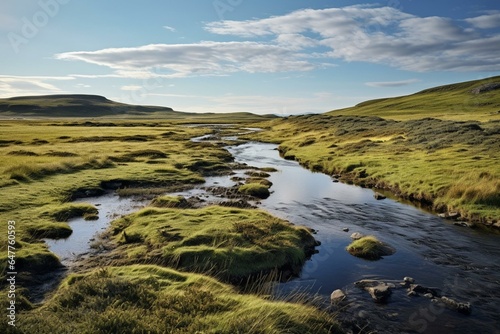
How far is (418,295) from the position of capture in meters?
19.5

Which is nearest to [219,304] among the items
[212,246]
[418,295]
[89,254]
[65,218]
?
[212,246]

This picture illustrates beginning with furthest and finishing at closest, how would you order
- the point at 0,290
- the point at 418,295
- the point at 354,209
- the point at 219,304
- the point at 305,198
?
the point at 305,198 < the point at 354,209 < the point at 418,295 < the point at 0,290 < the point at 219,304

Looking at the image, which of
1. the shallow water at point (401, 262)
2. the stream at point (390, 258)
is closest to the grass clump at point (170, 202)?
the stream at point (390, 258)

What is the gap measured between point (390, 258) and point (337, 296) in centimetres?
754

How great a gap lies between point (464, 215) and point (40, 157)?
199 ft

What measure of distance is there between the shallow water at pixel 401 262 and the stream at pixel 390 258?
5 cm

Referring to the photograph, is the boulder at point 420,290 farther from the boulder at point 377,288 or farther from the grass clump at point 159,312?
the grass clump at point 159,312

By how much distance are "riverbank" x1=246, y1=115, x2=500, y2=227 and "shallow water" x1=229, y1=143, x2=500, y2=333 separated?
3.18m

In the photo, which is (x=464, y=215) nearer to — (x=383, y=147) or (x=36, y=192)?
(x=383, y=147)

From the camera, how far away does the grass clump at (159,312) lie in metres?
12.2

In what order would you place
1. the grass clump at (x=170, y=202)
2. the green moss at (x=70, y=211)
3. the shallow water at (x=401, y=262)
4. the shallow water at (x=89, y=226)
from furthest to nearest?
the grass clump at (x=170, y=202), the green moss at (x=70, y=211), the shallow water at (x=89, y=226), the shallow water at (x=401, y=262)

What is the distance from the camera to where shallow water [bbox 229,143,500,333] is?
17531 mm

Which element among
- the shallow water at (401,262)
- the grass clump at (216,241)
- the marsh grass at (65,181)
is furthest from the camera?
the marsh grass at (65,181)

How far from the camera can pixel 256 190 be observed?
1729 inches
